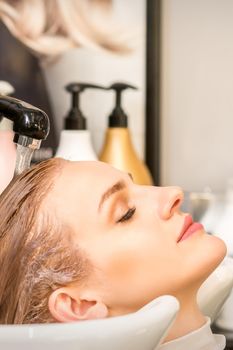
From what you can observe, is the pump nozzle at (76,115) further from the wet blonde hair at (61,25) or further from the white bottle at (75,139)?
the wet blonde hair at (61,25)

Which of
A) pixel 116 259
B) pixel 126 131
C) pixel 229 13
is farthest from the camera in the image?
pixel 229 13

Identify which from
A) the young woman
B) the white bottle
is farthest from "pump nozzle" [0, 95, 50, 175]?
the white bottle

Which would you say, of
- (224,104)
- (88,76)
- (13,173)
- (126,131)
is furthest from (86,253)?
(224,104)

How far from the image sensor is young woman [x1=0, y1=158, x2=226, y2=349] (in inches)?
19.8

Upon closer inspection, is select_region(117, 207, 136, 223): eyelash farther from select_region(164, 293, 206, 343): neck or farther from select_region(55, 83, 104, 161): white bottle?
select_region(55, 83, 104, 161): white bottle

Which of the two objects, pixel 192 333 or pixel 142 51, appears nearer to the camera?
pixel 192 333

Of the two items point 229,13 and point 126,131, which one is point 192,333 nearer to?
point 126,131

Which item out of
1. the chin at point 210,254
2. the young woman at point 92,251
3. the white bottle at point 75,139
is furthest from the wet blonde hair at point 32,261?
the white bottle at point 75,139

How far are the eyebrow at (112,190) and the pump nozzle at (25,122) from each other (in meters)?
0.08

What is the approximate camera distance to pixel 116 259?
20.2 inches

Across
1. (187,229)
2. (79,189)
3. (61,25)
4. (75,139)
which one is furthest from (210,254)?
(61,25)

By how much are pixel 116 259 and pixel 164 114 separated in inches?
28.4

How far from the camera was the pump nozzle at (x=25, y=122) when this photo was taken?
0.55 m

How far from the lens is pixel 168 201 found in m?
0.56
